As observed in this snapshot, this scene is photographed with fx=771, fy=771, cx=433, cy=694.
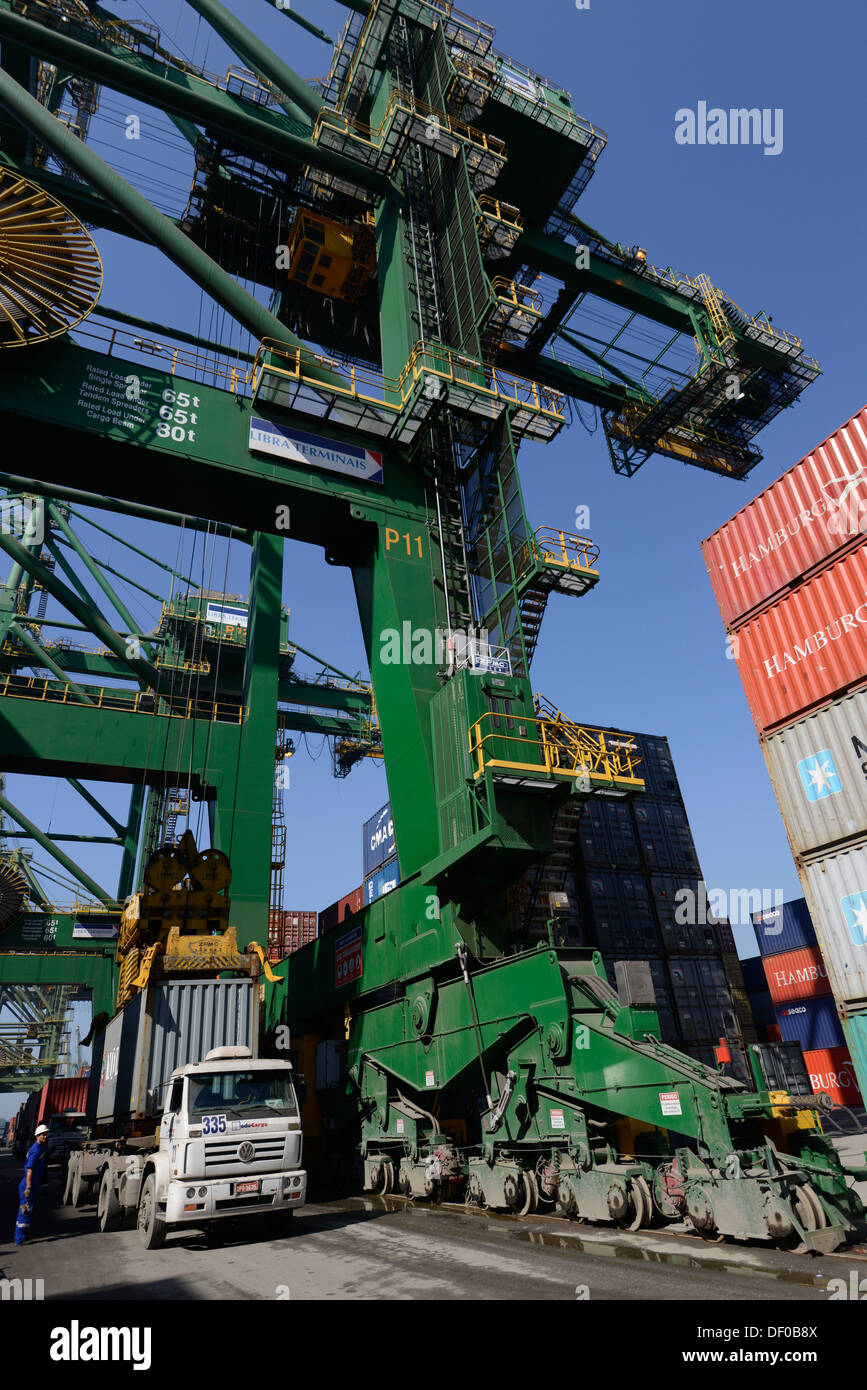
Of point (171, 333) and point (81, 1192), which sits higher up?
point (171, 333)

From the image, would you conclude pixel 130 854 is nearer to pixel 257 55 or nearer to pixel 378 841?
pixel 378 841

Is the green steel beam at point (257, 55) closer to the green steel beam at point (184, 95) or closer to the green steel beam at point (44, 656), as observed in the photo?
the green steel beam at point (184, 95)

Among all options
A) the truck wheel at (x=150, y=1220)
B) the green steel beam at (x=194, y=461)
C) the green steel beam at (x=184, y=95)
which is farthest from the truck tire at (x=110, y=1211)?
the green steel beam at (x=184, y=95)

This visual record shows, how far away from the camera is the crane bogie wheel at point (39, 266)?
15.2 metres

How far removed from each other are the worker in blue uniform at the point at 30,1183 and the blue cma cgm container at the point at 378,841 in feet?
57.2

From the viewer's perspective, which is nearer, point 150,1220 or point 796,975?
point 150,1220

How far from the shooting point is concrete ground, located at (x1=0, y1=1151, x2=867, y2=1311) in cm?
602

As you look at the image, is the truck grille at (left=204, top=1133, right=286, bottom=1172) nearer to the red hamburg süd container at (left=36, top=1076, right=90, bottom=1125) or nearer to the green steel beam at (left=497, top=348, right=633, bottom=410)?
the green steel beam at (left=497, top=348, right=633, bottom=410)

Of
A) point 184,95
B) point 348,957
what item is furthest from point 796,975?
point 184,95

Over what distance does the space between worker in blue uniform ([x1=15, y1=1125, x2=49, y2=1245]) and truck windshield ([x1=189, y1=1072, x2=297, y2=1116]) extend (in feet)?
10.4

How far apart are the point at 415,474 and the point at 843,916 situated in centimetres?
1289

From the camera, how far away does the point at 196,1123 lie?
988 centimetres
